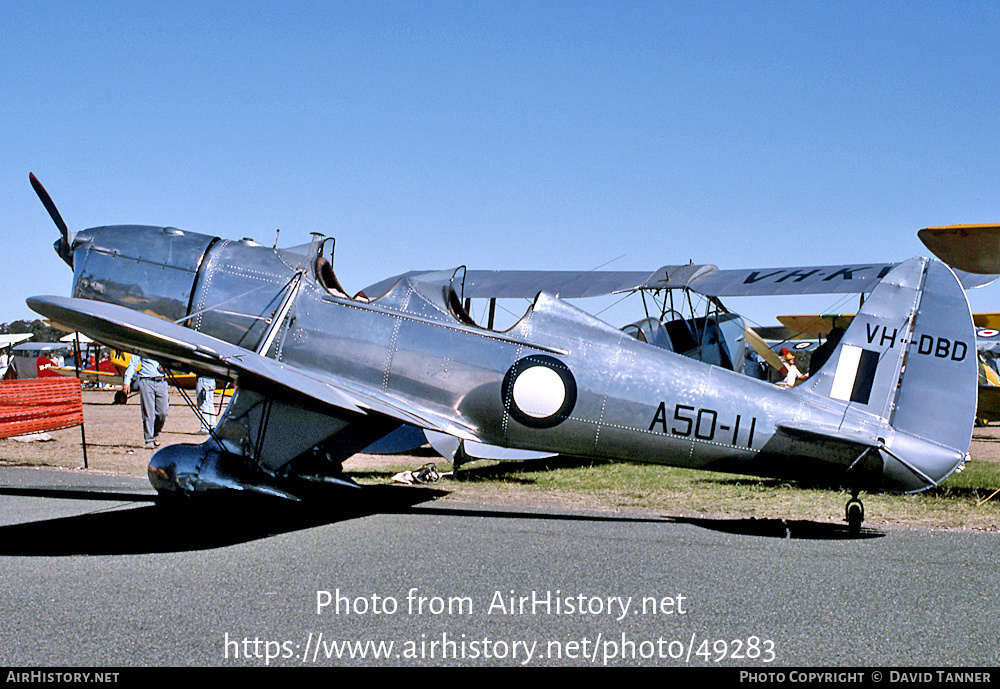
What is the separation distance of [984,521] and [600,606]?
4621mm

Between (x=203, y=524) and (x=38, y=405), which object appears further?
(x=38, y=405)

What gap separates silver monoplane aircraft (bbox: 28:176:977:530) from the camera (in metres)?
5.79

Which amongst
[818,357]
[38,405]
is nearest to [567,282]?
[818,357]

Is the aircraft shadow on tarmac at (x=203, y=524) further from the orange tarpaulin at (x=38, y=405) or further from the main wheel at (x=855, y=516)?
the orange tarpaulin at (x=38, y=405)

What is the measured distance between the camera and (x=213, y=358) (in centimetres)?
527

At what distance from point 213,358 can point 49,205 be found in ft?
10.9

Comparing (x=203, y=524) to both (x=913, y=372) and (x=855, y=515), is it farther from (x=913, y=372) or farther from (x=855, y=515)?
(x=913, y=372)

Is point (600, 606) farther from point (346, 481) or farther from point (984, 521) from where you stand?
point (984, 521)

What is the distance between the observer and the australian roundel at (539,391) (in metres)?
6.25

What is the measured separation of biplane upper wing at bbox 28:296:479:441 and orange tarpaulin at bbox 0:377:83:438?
4594mm

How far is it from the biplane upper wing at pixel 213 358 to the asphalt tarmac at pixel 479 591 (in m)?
0.92

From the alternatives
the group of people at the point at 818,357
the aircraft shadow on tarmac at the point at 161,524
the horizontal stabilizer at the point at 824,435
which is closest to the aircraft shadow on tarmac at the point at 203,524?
the aircraft shadow on tarmac at the point at 161,524
